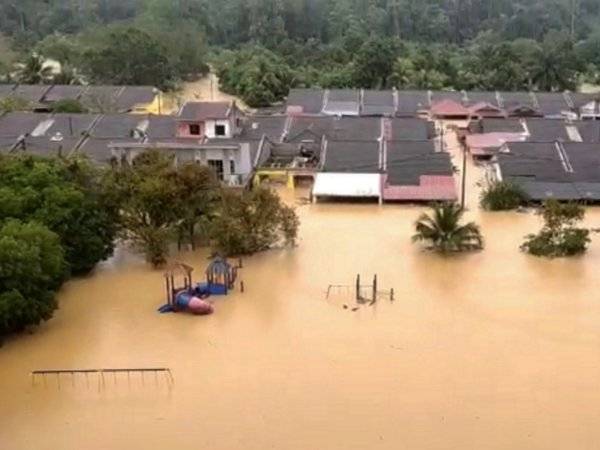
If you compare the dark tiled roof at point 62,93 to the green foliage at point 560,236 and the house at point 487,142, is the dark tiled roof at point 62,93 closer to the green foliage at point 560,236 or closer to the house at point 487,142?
the house at point 487,142

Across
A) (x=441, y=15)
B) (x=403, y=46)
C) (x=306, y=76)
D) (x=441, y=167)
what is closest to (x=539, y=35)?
(x=441, y=15)

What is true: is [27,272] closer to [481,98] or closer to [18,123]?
[18,123]

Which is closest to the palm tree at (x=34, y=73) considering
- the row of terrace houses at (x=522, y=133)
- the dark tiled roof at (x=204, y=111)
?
the dark tiled roof at (x=204, y=111)

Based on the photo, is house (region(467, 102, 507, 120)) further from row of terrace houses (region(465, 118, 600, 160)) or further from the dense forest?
the dense forest

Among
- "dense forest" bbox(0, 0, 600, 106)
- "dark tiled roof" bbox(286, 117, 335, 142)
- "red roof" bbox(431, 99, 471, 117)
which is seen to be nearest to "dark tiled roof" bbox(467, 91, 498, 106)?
"red roof" bbox(431, 99, 471, 117)

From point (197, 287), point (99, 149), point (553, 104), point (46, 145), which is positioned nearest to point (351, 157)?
point (99, 149)
